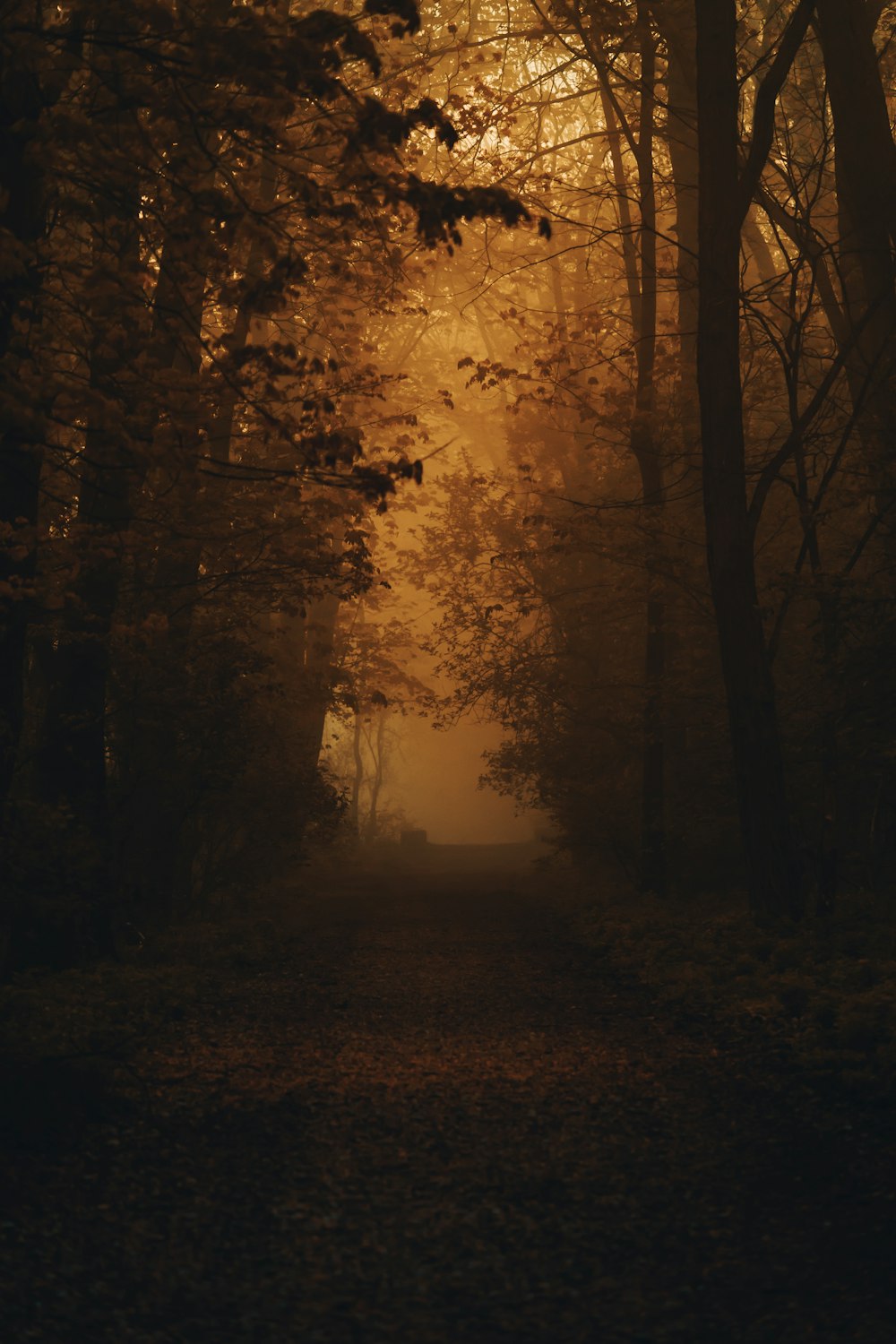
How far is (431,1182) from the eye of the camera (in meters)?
4.99

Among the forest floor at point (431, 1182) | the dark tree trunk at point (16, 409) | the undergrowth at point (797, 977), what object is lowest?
the forest floor at point (431, 1182)

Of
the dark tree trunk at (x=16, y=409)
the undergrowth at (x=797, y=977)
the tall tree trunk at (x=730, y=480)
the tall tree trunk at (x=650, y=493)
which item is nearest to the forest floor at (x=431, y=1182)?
the undergrowth at (x=797, y=977)

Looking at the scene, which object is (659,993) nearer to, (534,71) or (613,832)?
(613,832)

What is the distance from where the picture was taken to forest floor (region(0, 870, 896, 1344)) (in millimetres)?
3834

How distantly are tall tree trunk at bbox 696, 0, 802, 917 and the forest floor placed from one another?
3.53 metres

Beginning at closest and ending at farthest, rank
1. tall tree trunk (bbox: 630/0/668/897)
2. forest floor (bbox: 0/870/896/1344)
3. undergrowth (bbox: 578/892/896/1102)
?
1. forest floor (bbox: 0/870/896/1344)
2. undergrowth (bbox: 578/892/896/1102)
3. tall tree trunk (bbox: 630/0/668/897)

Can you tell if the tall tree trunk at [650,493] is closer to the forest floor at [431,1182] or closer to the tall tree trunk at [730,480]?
the tall tree trunk at [730,480]

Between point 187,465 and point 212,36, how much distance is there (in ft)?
8.55

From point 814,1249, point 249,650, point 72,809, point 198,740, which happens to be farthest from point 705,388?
point 814,1249

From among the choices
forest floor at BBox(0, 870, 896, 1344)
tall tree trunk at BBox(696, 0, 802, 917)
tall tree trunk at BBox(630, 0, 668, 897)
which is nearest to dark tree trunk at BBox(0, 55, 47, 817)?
forest floor at BBox(0, 870, 896, 1344)

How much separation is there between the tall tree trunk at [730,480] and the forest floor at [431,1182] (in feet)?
11.6

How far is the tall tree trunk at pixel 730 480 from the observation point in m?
11.5

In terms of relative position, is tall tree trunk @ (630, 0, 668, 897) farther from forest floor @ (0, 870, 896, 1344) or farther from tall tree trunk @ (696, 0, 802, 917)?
forest floor @ (0, 870, 896, 1344)

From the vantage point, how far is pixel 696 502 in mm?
16141
